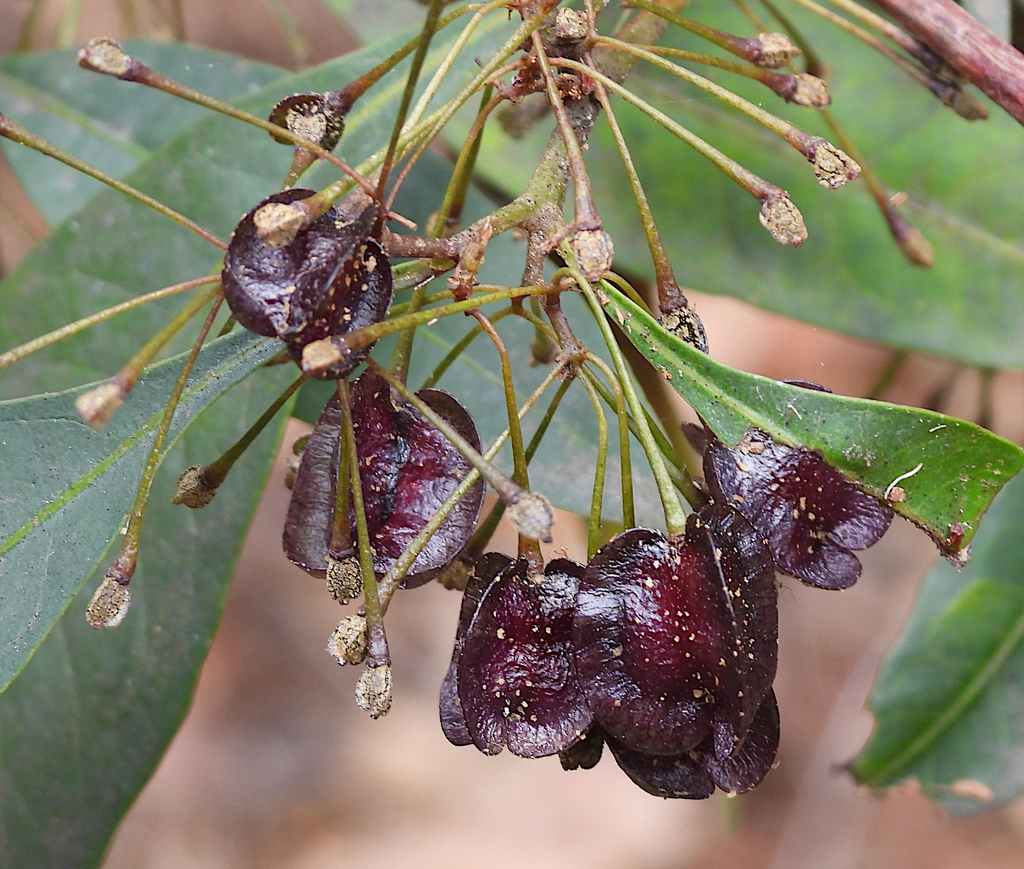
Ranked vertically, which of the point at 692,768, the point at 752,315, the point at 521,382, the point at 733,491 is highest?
the point at 733,491

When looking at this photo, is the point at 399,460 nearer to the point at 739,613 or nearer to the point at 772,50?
the point at 739,613

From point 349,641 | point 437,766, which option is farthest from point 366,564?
point 437,766

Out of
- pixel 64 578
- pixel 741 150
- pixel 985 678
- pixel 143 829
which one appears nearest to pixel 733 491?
pixel 64 578

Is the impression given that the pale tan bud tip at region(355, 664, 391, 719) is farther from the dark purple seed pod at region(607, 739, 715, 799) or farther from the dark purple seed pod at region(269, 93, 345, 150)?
the dark purple seed pod at region(269, 93, 345, 150)

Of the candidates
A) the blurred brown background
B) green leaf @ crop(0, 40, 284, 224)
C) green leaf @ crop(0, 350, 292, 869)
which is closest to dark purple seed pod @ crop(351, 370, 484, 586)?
green leaf @ crop(0, 350, 292, 869)

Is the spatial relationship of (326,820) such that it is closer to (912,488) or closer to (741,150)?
(741,150)

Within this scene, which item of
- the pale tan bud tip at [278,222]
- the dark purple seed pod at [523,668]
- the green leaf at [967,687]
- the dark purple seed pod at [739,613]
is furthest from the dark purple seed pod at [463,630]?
the green leaf at [967,687]
